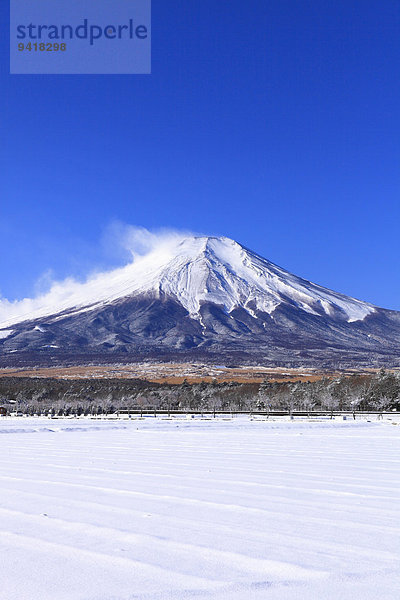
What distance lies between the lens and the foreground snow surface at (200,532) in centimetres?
438

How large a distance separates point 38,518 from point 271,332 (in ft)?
606

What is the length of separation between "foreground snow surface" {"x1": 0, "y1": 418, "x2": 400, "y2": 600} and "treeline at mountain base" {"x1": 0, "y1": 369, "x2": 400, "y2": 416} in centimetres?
3884

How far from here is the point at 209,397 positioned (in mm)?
64625

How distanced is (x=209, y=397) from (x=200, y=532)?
5919 centimetres

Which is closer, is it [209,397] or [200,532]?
[200,532]

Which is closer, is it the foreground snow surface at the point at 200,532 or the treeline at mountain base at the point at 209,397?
the foreground snow surface at the point at 200,532

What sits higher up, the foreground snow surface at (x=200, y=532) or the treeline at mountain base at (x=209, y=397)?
the foreground snow surface at (x=200, y=532)

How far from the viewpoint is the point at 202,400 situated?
6356 centimetres

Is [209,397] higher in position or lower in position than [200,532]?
lower

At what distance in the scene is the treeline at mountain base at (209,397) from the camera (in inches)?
2094

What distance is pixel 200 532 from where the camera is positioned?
6055mm

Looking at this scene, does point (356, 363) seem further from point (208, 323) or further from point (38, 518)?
point (38, 518)

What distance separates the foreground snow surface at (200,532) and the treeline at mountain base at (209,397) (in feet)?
127

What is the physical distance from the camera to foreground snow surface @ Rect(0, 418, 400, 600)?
438 centimetres
